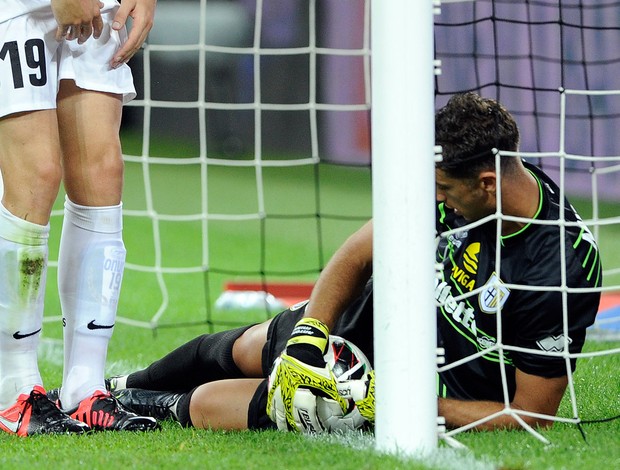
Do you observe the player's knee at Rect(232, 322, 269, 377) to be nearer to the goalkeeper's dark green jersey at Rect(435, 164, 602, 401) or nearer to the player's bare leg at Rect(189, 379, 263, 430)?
the player's bare leg at Rect(189, 379, 263, 430)

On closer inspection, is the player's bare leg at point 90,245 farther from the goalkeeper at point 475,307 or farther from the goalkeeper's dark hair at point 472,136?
the goalkeeper's dark hair at point 472,136

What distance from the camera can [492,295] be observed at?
8.97ft

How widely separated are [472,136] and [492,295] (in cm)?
43

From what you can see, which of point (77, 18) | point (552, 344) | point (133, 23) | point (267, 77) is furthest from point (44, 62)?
point (267, 77)

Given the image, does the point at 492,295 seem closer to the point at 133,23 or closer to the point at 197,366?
the point at 197,366

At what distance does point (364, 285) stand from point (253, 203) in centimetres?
675

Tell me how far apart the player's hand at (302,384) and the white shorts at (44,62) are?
885 millimetres

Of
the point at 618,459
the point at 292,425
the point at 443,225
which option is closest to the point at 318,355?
the point at 292,425

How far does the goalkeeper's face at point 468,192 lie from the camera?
2.70m

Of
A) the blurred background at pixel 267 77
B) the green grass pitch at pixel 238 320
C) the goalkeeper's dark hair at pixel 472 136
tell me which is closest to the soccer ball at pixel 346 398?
the green grass pitch at pixel 238 320

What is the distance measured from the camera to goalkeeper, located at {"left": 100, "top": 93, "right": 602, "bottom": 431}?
263 centimetres

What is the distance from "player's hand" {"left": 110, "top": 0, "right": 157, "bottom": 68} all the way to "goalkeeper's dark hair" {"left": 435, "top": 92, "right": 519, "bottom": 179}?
2.83 ft

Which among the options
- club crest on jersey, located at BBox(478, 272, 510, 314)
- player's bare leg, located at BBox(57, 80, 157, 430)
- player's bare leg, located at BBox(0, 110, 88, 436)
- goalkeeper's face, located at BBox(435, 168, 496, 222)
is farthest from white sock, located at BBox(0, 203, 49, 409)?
club crest on jersey, located at BBox(478, 272, 510, 314)

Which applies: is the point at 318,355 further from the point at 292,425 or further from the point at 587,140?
the point at 587,140
